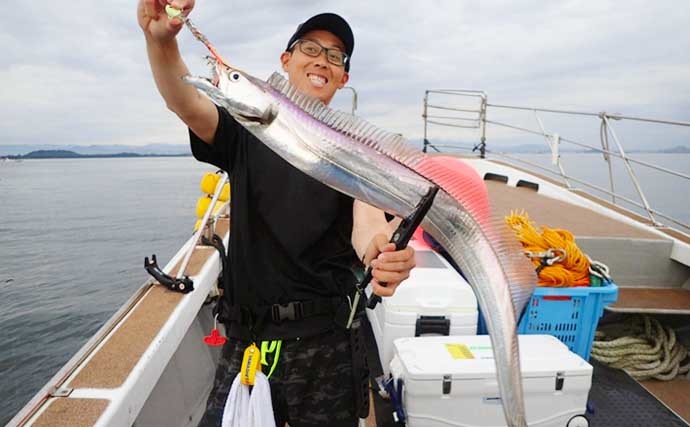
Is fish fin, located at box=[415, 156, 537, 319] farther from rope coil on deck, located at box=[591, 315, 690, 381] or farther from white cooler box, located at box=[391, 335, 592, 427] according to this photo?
rope coil on deck, located at box=[591, 315, 690, 381]

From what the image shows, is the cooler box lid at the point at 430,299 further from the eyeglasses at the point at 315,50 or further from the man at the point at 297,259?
the eyeglasses at the point at 315,50

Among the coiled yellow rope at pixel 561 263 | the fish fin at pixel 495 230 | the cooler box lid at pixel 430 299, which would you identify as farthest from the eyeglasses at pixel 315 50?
the coiled yellow rope at pixel 561 263

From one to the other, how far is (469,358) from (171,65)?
2.50 meters

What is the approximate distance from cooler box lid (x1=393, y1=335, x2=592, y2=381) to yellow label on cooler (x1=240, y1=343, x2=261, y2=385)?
1.08m

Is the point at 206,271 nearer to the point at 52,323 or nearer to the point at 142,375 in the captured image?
the point at 142,375

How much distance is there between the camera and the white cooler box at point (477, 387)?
277cm

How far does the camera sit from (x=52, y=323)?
388 inches

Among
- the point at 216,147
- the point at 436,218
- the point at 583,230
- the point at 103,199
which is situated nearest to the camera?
the point at 436,218

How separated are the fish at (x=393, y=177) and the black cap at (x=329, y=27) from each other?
89 cm

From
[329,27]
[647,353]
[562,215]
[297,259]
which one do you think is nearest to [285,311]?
[297,259]

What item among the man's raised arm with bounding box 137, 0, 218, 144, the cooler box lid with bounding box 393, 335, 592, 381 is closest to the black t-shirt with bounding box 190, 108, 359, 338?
the man's raised arm with bounding box 137, 0, 218, 144

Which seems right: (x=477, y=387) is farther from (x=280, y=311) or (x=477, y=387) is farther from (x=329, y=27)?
(x=329, y=27)

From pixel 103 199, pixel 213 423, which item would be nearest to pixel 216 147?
pixel 213 423

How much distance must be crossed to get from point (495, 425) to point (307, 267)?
68.9 inches
